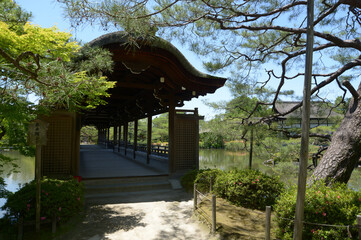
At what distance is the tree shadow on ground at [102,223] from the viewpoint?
3863 millimetres

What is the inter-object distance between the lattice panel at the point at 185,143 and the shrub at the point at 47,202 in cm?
385

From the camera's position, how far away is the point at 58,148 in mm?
6184

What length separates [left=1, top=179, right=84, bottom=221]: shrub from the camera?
378 centimetres

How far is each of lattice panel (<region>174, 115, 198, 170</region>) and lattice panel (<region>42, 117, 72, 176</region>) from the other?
3187mm

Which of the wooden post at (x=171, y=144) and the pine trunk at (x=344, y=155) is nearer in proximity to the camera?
the pine trunk at (x=344, y=155)

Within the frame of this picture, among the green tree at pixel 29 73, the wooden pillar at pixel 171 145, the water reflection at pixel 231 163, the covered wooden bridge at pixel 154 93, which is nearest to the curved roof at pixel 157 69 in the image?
the covered wooden bridge at pixel 154 93

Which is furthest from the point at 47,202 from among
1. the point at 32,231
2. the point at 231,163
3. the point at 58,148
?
the point at 231,163

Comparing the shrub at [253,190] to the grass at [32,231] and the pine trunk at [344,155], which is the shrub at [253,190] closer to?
the pine trunk at [344,155]

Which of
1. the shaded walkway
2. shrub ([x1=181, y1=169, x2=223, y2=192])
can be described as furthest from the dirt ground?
the shaded walkway

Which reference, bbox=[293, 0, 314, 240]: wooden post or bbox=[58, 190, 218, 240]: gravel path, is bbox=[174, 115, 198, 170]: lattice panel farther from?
bbox=[293, 0, 314, 240]: wooden post

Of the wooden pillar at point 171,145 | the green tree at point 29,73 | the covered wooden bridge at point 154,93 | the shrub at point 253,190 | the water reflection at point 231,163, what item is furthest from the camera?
the water reflection at point 231,163

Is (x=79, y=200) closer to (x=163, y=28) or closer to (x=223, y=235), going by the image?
(x=223, y=235)

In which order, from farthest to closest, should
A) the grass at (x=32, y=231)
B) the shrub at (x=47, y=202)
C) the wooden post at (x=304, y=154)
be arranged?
1. the shrub at (x=47, y=202)
2. the grass at (x=32, y=231)
3. the wooden post at (x=304, y=154)

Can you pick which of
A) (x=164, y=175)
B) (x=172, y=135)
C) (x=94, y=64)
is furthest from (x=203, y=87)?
(x=94, y=64)
